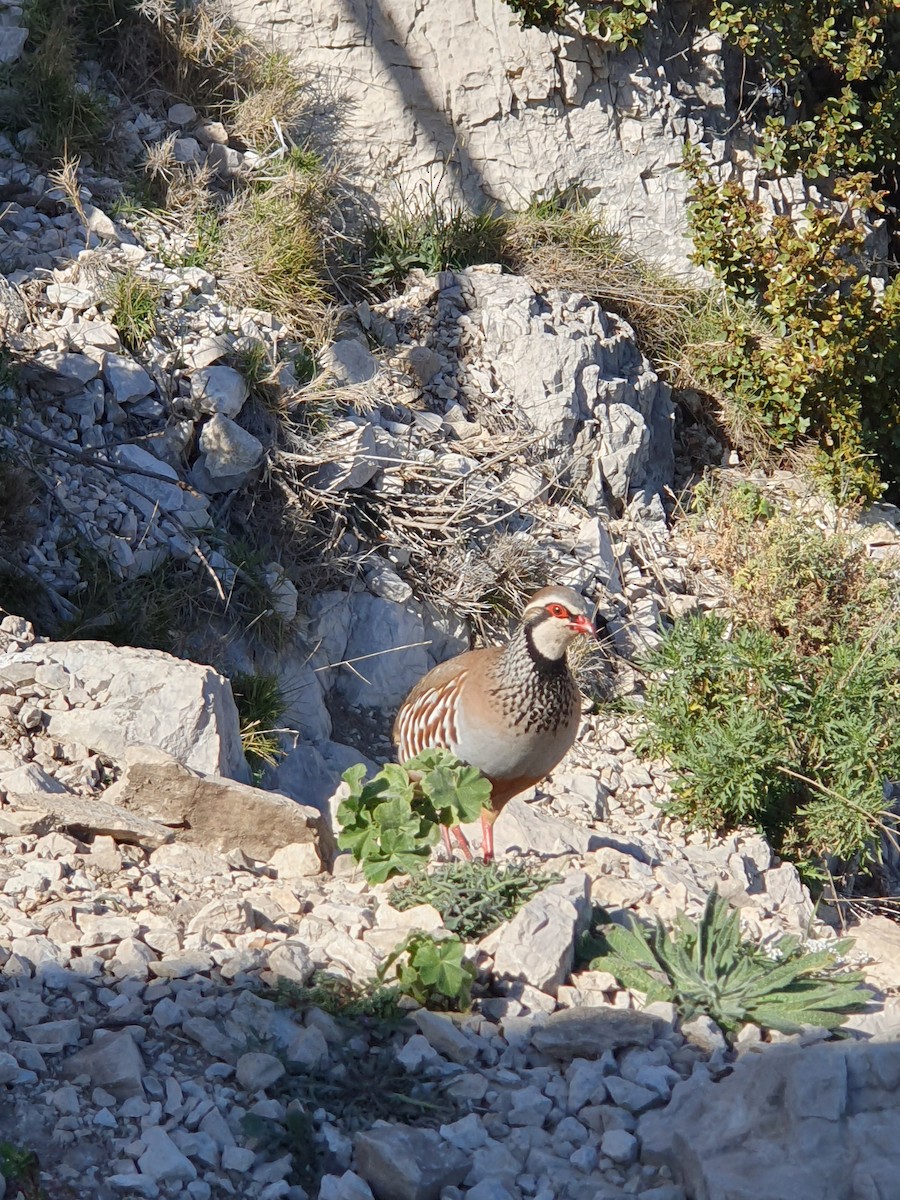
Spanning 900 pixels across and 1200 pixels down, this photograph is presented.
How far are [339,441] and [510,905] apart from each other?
3321mm

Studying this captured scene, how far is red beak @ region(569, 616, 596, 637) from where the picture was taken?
15.3 ft

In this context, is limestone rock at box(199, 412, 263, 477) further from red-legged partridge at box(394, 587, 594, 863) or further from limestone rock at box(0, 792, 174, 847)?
limestone rock at box(0, 792, 174, 847)

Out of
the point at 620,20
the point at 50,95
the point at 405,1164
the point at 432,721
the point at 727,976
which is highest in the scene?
the point at 50,95

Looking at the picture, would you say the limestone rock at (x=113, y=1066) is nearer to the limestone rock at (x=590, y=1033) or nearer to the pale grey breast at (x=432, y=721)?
the limestone rock at (x=590, y=1033)

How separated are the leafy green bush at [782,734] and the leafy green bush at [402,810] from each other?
7.53 ft

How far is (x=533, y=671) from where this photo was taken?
462cm

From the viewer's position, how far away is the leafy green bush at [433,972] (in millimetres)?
3156

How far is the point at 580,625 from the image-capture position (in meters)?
4.67

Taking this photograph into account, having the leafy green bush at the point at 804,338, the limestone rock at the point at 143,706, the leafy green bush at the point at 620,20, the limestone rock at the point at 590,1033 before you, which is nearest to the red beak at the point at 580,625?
the limestone rock at the point at 143,706

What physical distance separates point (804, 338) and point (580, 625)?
3.94m

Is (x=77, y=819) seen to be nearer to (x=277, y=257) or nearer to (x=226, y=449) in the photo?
(x=226, y=449)

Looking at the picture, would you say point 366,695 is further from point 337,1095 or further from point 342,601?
point 337,1095

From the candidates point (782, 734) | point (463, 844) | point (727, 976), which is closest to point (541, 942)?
point (727, 976)

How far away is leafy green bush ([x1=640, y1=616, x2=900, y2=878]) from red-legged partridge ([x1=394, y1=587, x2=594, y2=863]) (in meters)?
1.31
